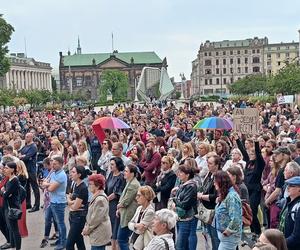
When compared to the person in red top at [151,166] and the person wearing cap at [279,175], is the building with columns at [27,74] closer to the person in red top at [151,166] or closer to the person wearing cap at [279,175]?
the person in red top at [151,166]

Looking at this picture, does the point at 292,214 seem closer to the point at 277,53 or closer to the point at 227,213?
the point at 227,213

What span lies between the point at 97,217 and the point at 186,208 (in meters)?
1.20

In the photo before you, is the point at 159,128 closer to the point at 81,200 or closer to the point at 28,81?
the point at 81,200

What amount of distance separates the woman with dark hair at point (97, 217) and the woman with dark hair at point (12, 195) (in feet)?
6.90

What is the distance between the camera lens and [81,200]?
8289 millimetres

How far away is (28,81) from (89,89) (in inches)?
813

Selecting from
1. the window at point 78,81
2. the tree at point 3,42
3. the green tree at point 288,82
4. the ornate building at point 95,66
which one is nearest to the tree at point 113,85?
the ornate building at point 95,66

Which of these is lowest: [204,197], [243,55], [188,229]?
[188,229]

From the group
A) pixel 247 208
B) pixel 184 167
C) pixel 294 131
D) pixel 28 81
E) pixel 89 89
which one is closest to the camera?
pixel 247 208

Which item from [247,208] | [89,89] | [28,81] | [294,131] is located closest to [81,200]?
[247,208]

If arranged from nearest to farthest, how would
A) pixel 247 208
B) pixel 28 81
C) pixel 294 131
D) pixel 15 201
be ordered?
pixel 247 208 → pixel 15 201 → pixel 294 131 → pixel 28 81

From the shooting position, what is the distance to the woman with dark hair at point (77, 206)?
8.30 meters

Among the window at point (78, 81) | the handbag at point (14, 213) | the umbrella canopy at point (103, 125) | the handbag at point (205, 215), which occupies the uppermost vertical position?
the window at point (78, 81)

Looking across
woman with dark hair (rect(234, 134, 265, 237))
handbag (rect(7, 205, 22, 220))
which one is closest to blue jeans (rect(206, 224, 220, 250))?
woman with dark hair (rect(234, 134, 265, 237))
